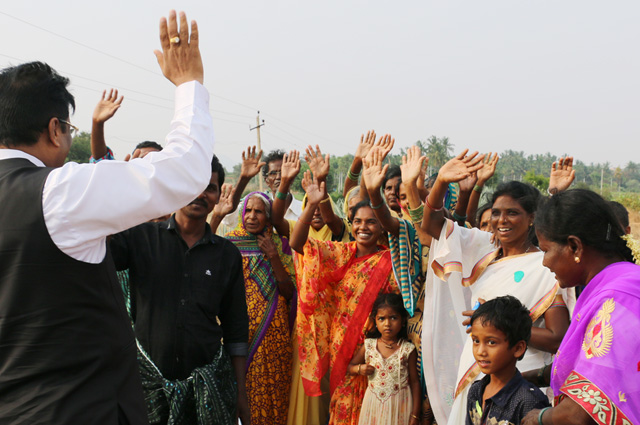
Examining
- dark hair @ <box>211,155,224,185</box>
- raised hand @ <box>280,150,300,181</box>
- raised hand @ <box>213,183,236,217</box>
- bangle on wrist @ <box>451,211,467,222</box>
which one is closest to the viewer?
dark hair @ <box>211,155,224,185</box>

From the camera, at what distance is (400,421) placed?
4.47 meters

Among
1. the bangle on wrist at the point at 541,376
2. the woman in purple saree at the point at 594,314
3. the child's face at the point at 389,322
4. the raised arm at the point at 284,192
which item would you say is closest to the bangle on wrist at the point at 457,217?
the child's face at the point at 389,322

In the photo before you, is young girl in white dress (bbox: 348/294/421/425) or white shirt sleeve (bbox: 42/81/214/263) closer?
white shirt sleeve (bbox: 42/81/214/263)

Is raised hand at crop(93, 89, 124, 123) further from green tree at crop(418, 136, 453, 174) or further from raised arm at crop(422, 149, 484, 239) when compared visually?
green tree at crop(418, 136, 453, 174)

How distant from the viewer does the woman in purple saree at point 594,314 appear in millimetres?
2193

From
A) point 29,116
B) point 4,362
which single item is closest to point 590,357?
point 4,362

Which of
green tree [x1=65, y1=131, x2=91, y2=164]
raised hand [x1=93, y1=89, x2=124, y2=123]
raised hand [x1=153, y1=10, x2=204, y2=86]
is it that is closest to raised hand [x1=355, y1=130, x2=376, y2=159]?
raised hand [x1=93, y1=89, x2=124, y2=123]

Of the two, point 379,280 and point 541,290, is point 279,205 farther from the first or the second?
point 541,290

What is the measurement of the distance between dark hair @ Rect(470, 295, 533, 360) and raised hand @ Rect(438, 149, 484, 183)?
0.97 metres

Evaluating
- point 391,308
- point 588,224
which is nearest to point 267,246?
point 391,308

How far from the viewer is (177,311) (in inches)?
121

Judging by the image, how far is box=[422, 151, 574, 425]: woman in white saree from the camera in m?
3.60

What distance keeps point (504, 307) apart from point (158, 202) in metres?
2.24

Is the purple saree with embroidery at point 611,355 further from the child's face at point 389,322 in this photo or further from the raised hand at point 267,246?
the raised hand at point 267,246
